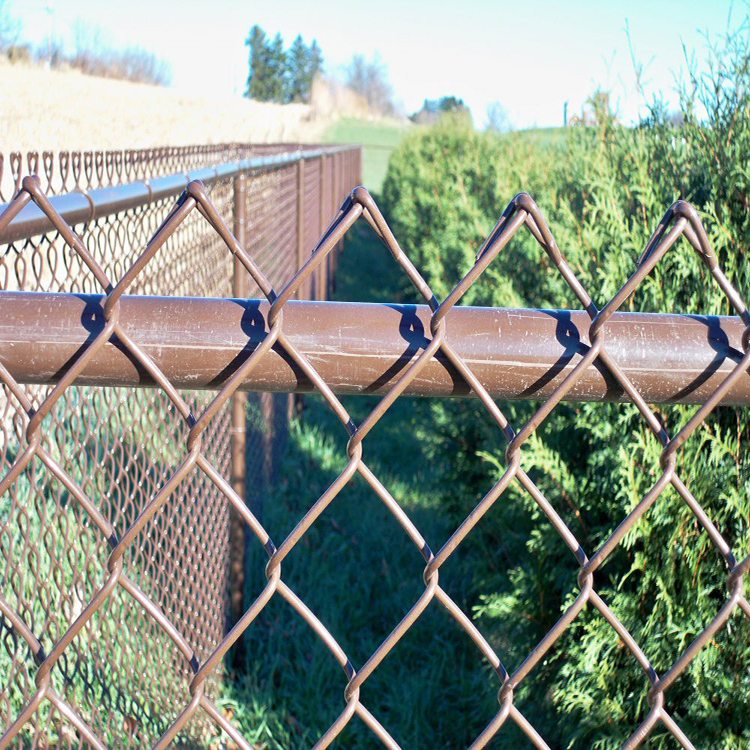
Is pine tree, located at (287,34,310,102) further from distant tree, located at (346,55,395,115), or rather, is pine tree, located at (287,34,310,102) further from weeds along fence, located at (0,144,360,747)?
weeds along fence, located at (0,144,360,747)

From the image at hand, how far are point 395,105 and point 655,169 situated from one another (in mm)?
73596

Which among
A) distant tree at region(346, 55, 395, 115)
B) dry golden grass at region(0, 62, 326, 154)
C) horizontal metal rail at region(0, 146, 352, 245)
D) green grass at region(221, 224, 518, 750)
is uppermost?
distant tree at region(346, 55, 395, 115)

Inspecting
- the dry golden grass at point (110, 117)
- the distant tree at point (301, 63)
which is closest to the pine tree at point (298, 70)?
the distant tree at point (301, 63)

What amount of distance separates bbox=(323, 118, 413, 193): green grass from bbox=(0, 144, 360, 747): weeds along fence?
35519 mm

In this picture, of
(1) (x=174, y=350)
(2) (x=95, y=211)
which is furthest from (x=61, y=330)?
(2) (x=95, y=211)

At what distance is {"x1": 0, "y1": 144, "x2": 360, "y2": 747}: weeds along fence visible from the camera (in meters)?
1.44

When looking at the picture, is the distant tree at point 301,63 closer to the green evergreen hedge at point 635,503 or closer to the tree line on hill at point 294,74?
the tree line on hill at point 294,74

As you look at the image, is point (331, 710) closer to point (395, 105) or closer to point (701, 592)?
point (701, 592)

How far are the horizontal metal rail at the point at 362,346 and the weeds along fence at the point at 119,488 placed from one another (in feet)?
0.07

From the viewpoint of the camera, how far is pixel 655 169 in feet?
10.3

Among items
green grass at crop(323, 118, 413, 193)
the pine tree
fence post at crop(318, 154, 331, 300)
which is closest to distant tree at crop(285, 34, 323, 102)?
the pine tree

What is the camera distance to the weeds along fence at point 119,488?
1439 mm

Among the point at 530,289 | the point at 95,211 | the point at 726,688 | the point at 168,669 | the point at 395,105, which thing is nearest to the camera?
the point at 95,211

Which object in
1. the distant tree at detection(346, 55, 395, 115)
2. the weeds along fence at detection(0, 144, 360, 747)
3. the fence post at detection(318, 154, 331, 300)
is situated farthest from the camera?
the distant tree at detection(346, 55, 395, 115)
